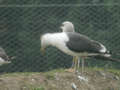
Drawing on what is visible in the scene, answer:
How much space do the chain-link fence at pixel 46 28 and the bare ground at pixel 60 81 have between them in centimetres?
146

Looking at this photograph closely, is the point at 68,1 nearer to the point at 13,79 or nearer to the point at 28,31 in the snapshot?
the point at 28,31

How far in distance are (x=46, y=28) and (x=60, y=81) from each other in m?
2.39

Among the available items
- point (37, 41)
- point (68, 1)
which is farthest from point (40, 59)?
point (68, 1)

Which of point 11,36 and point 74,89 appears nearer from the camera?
point 74,89

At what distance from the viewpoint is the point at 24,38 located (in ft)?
31.9

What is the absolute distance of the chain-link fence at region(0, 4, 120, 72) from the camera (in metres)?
9.31

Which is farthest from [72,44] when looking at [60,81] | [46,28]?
[46,28]

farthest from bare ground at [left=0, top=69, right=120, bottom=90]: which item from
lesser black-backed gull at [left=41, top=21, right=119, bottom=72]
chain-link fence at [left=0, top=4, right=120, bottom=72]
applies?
chain-link fence at [left=0, top=4, right=120, bottom=72]

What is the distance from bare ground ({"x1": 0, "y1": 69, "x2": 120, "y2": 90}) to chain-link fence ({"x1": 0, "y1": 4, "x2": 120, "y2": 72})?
1.46 metres

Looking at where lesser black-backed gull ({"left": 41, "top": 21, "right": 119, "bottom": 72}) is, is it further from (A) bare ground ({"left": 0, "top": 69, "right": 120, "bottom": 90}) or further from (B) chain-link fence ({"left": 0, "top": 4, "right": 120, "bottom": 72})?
(B) chain-link fence ({"left": 0, "top": 4, "right": 120, "bottom": 72})

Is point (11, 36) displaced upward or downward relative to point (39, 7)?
downward

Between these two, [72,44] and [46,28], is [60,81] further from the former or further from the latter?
[46,28]

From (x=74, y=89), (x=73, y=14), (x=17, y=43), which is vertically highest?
(x=73, y=14)

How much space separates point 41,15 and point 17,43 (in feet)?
2.42
